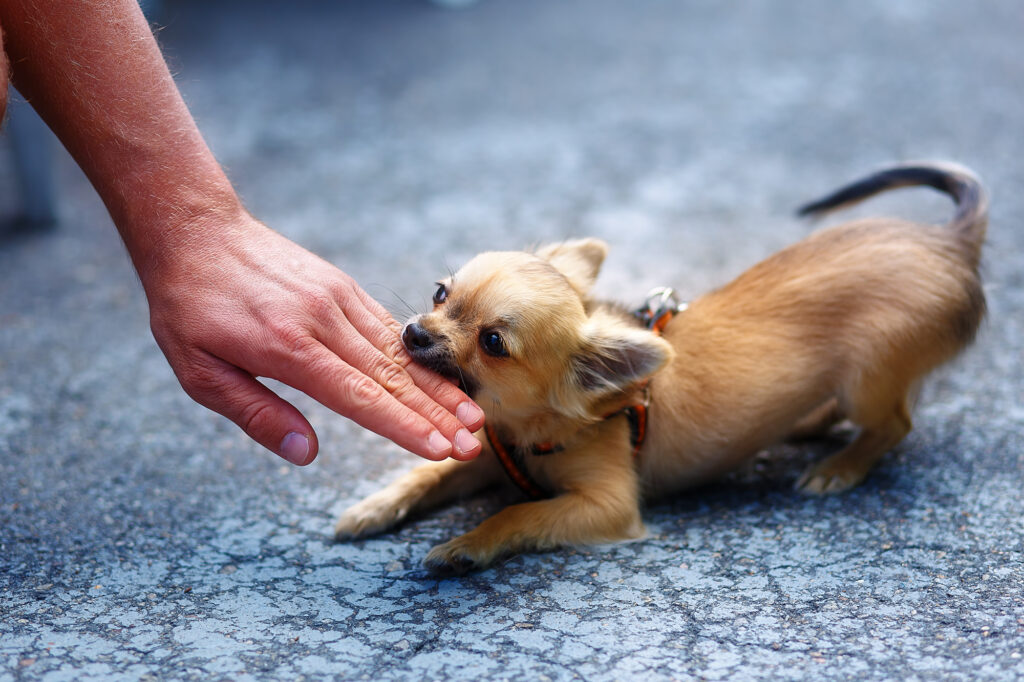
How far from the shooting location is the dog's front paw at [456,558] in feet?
8.20

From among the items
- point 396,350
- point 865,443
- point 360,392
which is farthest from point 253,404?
point 865,443

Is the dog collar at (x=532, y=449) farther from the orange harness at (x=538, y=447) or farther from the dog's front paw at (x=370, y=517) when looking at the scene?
the dog's front paw at (x=370, y=517)

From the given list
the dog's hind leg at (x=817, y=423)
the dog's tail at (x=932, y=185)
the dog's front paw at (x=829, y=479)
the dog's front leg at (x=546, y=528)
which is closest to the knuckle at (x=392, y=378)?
the dog's front leg at (x=546, y=528)

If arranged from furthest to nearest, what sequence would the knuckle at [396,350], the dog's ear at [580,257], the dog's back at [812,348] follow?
the dog's ear at [580,257]
the dog's back at [812,348]
the knuckle at [396,350]

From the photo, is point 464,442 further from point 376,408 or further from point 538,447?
point 538,447

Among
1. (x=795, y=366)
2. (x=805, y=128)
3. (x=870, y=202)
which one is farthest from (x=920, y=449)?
(x=805, y=128)

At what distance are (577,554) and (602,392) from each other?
1.55 ft

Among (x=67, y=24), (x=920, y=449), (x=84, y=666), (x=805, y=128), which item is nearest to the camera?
(x=84, y=666)

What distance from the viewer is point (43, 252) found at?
480 cm

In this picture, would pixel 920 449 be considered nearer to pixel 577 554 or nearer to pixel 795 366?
pixel 795 366

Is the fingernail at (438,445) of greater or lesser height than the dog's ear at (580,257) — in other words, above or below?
below

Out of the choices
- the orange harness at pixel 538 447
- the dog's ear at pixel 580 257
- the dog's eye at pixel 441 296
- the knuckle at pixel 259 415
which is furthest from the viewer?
the dog's ear at pixel 580 257

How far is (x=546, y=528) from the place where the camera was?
2664 mm

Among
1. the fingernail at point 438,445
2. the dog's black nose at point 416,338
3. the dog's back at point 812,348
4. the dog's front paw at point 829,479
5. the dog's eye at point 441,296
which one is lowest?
the dog's front paw at point 829,479
